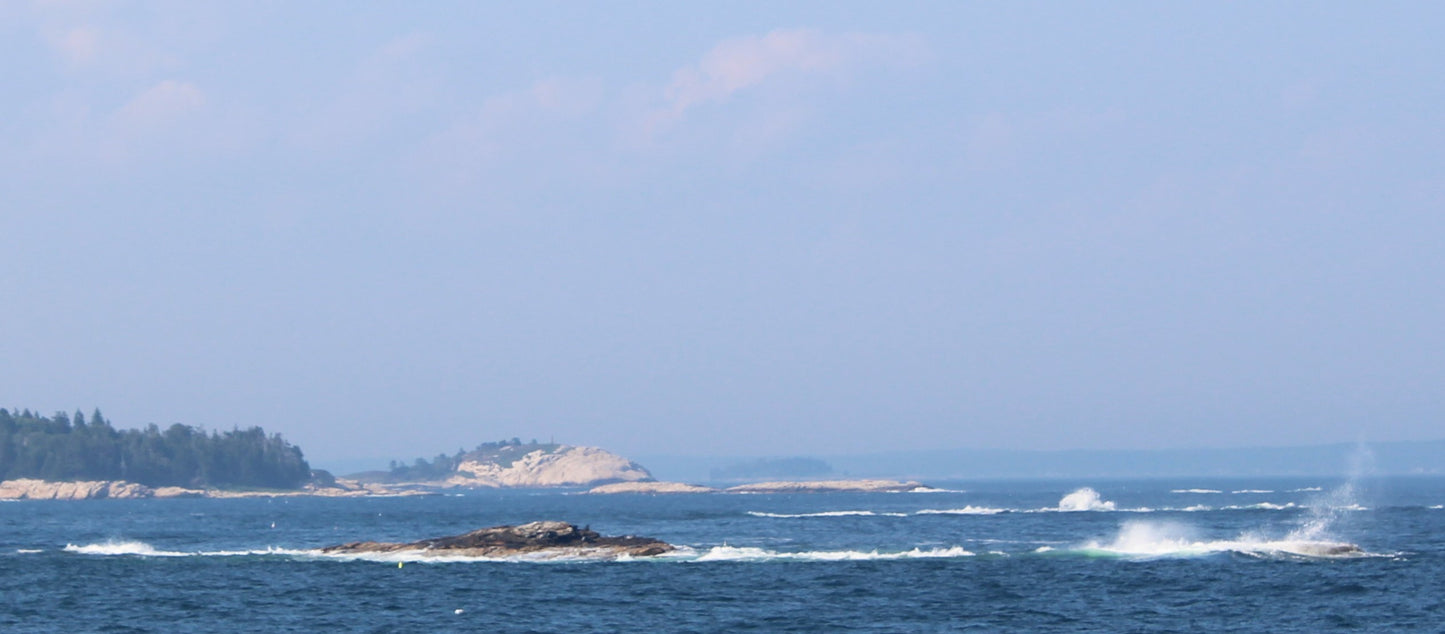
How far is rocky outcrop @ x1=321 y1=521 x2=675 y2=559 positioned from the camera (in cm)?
8788

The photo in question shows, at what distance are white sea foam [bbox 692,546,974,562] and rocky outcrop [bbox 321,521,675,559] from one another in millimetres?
3523

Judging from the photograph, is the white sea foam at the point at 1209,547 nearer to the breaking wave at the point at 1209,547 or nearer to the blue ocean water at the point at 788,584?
the breaking wave at the point at 1209,547

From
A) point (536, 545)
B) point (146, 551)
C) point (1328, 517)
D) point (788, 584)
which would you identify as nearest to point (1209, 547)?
point (788, 584)

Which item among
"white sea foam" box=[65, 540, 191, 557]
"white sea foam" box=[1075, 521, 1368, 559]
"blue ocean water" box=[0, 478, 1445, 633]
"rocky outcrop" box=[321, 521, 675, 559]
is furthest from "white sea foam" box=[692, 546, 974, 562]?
"white sea foam" box=[65, 540, 191, 557]

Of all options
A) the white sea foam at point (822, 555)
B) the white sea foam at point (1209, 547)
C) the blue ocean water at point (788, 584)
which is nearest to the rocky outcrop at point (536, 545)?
the blue ocean water at point (788, 584)

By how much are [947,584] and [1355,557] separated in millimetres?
24598

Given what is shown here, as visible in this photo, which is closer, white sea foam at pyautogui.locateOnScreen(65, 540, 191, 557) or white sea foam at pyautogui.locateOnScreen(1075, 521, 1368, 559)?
white sea foam at pyautogui.locateOnScreen(1075, 521, 1368, 559)

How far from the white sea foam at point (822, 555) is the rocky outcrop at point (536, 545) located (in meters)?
3.52

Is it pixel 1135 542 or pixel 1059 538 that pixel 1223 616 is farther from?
pixel 1059 538

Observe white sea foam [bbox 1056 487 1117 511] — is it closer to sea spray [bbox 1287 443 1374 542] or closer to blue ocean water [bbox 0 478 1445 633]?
sea spray [bbox 1287 443 1374 542]

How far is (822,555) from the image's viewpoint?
294 feet

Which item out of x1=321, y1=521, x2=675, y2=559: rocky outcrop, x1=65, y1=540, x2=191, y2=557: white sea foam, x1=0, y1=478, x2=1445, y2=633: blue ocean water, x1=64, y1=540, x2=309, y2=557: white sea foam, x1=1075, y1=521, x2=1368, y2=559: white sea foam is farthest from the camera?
x1=65, y1=540, x2=191, y2=557: white sea foam

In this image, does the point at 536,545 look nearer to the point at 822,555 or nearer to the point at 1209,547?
the point at 822,555

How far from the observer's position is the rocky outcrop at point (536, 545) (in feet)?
288
